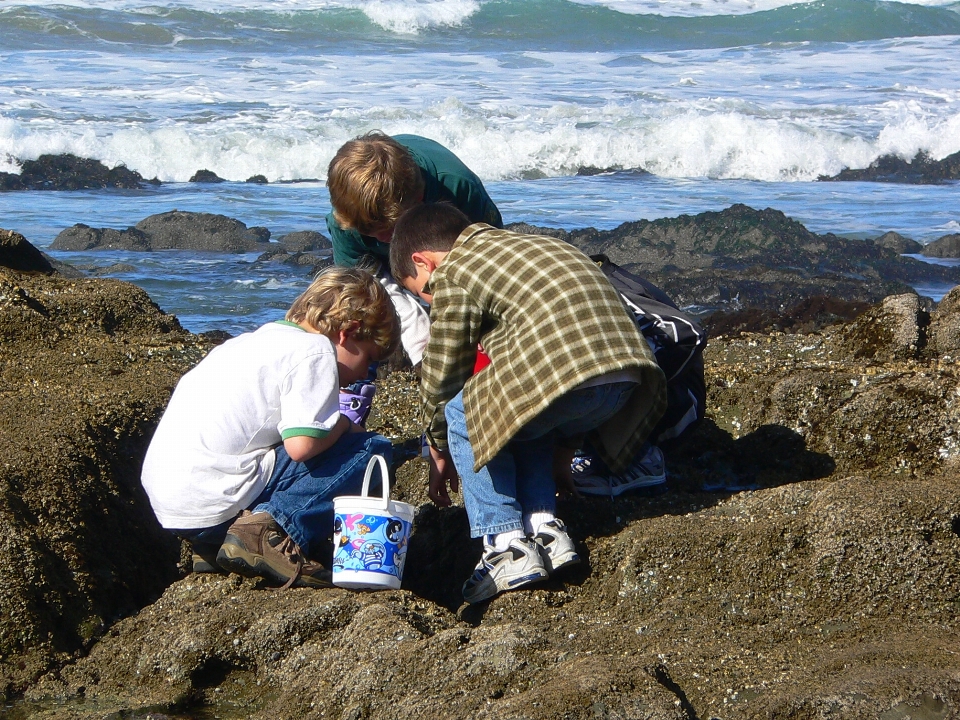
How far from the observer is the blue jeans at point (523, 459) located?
3.13 meters

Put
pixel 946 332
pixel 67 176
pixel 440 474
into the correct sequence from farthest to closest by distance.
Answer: pixel 67 176 → pixel 946 332 → pixel 440 474

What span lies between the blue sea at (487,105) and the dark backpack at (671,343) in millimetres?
5912

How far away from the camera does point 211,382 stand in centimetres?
311

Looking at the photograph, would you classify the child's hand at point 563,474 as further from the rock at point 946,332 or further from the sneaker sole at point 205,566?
the rock at point 946,332

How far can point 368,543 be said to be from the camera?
3.00 metres

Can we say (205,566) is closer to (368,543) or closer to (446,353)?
(368,543)

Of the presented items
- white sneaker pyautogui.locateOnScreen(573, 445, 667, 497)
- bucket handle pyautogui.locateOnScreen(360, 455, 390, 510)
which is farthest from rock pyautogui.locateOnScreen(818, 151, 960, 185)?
bucket handle pyautogui.locateOnScreen(360, 455, 390, 510)

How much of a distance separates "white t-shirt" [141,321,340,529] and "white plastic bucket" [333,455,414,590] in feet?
0.81

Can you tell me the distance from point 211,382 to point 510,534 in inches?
39.2

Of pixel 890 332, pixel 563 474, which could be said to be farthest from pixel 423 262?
pixel 890 332

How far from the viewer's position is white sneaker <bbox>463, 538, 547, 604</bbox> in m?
3.07

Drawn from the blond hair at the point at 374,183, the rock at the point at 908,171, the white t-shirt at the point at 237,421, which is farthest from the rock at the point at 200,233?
the rock at the point at 908,171

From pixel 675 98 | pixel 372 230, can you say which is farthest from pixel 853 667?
pixel 675 98

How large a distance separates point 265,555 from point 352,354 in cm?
67
